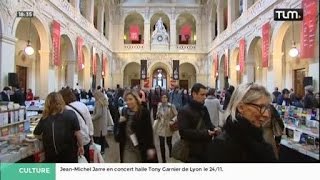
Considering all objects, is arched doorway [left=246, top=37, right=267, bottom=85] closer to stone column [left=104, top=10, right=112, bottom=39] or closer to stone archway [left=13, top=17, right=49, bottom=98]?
stone archway [left=13, top=17, right=49, bottom=98]

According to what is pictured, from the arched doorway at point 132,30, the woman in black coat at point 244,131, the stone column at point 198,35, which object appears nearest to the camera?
the woman in black coat at point 244,131

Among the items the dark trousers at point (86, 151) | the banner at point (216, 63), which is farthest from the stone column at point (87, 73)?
the banner at point (216, 63)

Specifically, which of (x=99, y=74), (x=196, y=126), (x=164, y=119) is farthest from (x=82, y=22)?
(x=196, y=126)

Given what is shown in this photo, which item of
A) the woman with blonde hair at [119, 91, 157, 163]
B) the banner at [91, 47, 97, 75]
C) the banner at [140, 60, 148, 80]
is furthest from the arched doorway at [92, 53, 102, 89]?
the woman with blonde hair at [119, 91, 157, 163]

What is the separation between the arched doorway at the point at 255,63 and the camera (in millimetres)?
2030

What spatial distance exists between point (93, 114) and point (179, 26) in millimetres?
1840

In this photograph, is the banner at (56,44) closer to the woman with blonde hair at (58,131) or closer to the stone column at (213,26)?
the woman with blonde hair at (58,131)

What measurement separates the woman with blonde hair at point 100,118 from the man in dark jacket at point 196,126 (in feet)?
2.42

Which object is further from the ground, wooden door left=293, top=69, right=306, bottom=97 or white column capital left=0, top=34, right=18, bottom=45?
white column capital left=0, top=34, right=18, bottom=45

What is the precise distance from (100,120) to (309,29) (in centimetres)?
153

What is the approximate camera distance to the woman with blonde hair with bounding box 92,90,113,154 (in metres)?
2.40

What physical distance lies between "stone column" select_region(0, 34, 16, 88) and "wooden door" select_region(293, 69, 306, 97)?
5.12ft

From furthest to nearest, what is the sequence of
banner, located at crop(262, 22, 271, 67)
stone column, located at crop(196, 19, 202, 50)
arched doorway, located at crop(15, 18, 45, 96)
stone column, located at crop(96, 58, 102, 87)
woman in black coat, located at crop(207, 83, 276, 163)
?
stone column, located at crop(196, 19, 202, 50), stone column, located at crop(96, 58, 102, 87), arched doorway, located at crop(15, 18, 45, 96), banner, located at crop(262, 22, 271, 67), woman in black coat, located at crop(207, 83, 276, 163)

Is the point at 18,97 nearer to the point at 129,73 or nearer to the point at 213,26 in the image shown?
the point at 129,73
